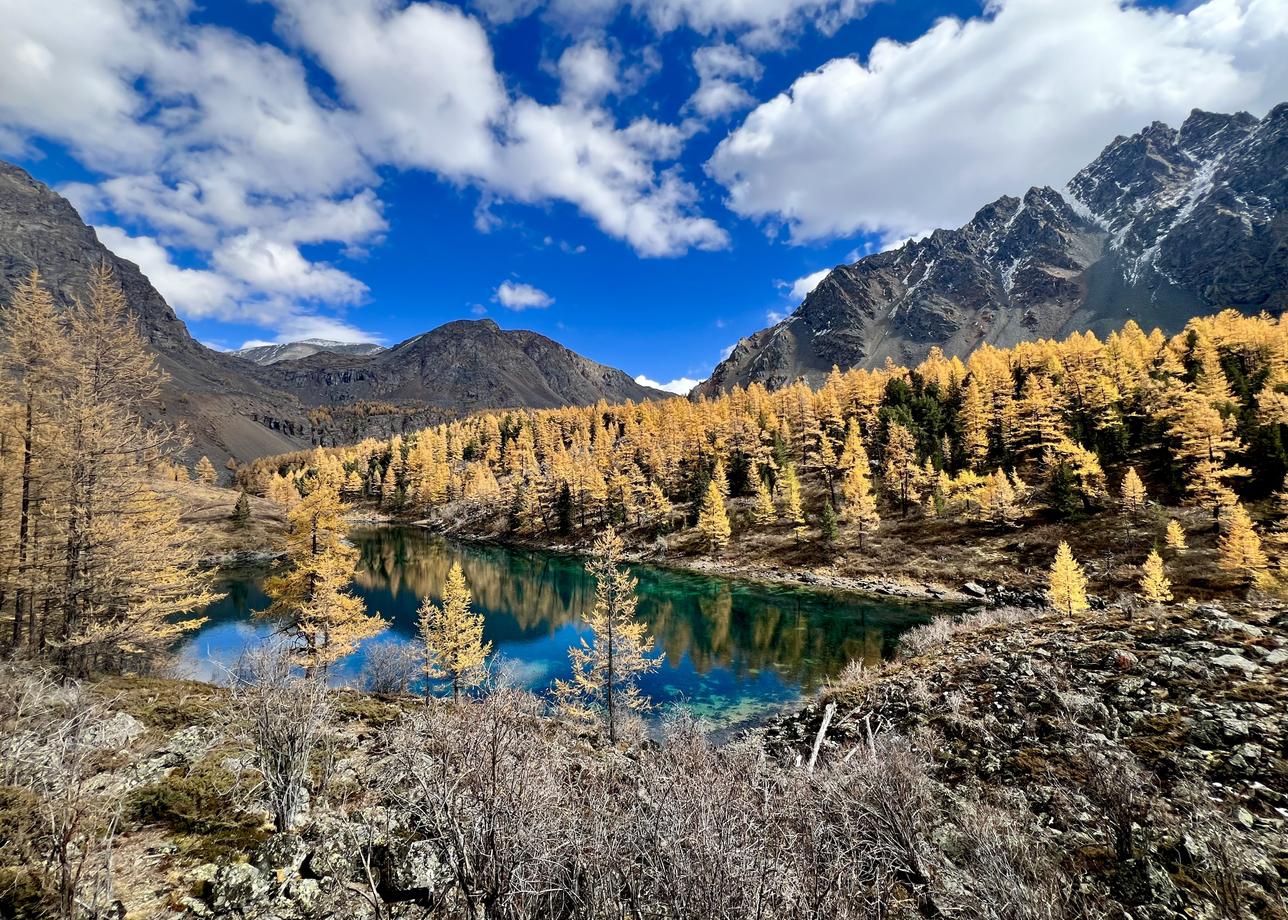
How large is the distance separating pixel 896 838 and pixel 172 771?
13.8 meters

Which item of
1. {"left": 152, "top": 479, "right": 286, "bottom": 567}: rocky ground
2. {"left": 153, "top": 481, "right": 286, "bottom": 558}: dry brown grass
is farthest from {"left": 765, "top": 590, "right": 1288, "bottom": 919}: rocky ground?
{"left": 153, "top": 481, "right": 286, "bottom": 558}: dry brown grass

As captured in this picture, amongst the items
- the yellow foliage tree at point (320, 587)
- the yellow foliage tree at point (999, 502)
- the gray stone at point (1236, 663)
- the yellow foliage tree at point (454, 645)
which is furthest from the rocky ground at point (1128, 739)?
the yellow foliage tree at point (999, 502)

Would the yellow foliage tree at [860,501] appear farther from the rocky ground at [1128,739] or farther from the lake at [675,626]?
the rocky ground at [1128,739]

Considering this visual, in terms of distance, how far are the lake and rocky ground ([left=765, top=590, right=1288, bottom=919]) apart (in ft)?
35.9

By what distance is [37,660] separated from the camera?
56.3 ft

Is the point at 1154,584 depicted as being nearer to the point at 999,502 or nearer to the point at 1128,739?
the point at 999,502

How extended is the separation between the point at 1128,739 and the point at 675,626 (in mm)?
36460

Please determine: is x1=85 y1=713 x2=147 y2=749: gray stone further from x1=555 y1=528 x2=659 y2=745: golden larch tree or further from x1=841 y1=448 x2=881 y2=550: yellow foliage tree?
x1=841 y1=448 x2=881 y2=550: yellow foliage tree

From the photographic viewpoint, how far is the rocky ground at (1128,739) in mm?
6770

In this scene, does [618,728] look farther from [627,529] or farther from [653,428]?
[653,428]

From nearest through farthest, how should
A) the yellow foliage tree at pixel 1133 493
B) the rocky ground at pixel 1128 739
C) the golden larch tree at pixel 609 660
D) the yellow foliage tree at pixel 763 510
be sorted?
the rocky ground at pixel 1128 739 < the golden larch tree at pixel 609 660 < the yellow foliage tree at pixel 1133 493 < the yellow foliage tree at pixel 763 510

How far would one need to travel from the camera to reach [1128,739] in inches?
460

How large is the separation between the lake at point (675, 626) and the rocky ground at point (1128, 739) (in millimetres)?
10951

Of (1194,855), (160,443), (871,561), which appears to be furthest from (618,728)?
(871,561)
